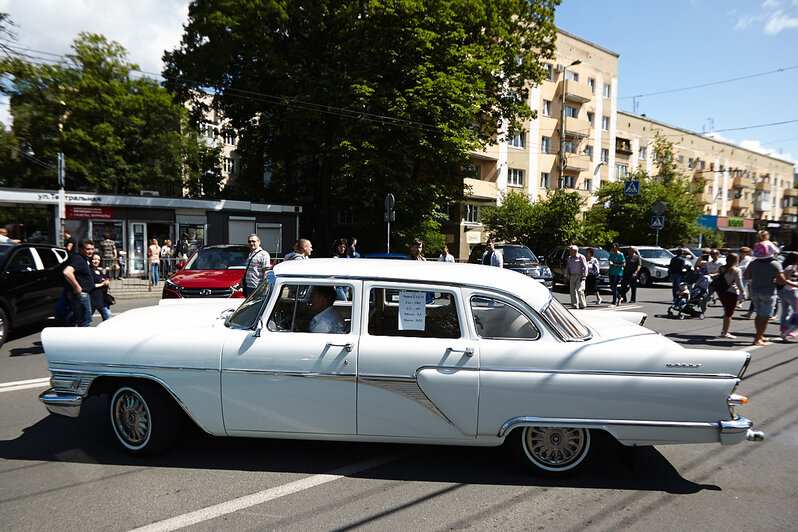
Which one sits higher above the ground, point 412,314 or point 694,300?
point 412,314

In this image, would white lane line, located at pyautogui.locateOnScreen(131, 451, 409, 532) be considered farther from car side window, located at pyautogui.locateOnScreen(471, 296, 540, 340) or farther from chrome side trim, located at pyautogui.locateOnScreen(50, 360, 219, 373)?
car side window, located at pyautogui.locateOnScreen(471, 296, 540, 340)

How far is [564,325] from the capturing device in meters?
3.87

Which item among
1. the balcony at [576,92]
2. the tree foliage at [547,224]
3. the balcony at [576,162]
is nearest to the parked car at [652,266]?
the tree foliage at [547,224]

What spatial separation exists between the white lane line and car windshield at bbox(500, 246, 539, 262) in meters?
13.5

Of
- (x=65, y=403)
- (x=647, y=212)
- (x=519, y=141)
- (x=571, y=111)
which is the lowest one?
(x=65, y=403)

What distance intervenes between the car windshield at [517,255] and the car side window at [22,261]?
1314 cm

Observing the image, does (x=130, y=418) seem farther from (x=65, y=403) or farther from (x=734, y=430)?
(x=734, y=430)

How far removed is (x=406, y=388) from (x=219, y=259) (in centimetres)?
792

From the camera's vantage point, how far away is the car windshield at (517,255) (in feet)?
55.4

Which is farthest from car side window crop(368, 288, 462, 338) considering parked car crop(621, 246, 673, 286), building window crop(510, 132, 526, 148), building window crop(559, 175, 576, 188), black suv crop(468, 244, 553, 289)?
building window crop(559, 175, 576, 188)

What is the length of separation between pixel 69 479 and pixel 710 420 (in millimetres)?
4741

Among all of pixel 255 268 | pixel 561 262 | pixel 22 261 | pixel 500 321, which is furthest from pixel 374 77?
pixel 500 321

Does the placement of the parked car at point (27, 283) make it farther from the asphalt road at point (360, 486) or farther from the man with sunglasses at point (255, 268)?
the asphalt road at point (360, 486)

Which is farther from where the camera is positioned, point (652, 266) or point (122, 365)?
point (652, 266)
